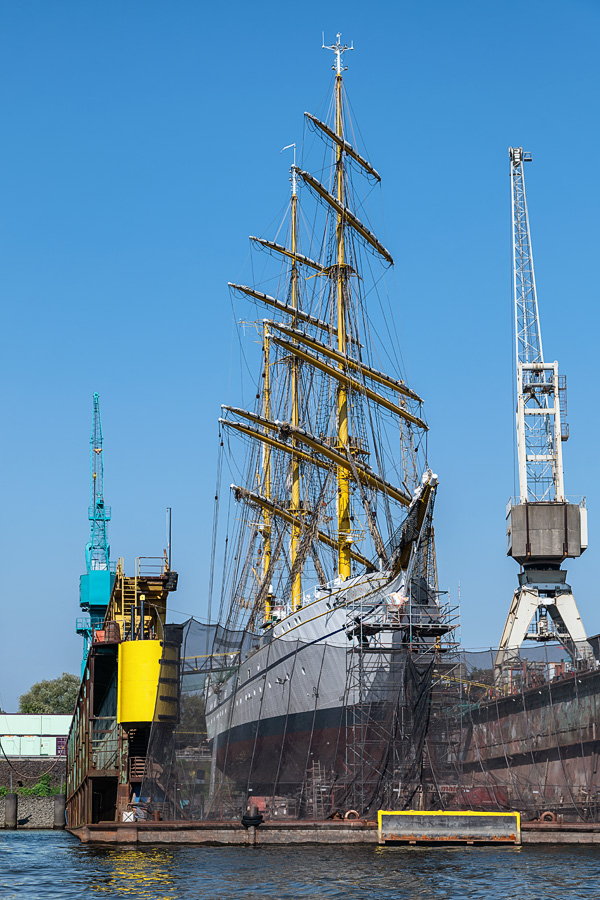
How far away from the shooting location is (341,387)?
6719 centimetres

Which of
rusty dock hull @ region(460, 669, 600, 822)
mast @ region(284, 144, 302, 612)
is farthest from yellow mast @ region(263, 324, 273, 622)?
rusty dock hull @ region(460, 669, 600, 822)

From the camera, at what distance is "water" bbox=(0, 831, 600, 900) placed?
26953 mm

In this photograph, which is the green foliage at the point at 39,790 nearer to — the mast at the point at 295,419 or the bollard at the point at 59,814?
the bollard at the point at 59,814

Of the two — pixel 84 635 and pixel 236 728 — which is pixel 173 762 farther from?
pixel 84 635

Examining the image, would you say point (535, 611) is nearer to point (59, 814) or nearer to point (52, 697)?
point (59, 814)

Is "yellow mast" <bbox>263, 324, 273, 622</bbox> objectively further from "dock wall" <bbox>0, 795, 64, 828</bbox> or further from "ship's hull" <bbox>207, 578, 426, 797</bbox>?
"ship's hull" <bbox>207, 578, 426, 797</bbox>

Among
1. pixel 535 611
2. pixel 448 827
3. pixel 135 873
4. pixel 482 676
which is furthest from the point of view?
pixel 535 611

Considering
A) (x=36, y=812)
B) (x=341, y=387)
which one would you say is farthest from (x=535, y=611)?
(x=36, y=812)

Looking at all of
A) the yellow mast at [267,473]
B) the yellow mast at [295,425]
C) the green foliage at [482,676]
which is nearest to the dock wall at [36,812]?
the yellow mast at [267,473]

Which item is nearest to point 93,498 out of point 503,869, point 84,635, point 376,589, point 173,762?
point 84,635

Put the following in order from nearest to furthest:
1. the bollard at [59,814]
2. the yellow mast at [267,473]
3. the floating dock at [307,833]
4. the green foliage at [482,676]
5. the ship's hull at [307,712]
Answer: the floating dock at [307,833] → the ship's hull at [307,712] → the green foliage at [482,676] → the bollard at [59,814] → the yellow mast at [267,473]

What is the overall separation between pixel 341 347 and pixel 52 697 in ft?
308

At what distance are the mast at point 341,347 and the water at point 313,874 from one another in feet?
83.3

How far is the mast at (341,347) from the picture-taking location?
207ft
